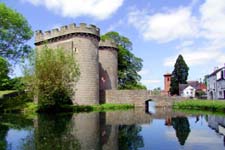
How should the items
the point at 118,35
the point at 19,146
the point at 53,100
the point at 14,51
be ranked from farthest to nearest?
1. the point at 118,35
2. the point at 14,51
3. the point at 53,100
4. the point at 19,146

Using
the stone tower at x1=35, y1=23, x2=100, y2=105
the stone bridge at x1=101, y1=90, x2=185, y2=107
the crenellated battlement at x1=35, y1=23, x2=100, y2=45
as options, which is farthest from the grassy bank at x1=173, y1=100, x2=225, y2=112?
the crenellated battlement at x1=35, y1=23, x2=100, y2=45

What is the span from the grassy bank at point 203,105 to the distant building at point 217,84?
37.6 ft

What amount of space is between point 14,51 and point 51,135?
2648 centimetres

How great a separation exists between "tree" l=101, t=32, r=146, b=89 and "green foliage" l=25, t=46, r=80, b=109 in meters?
23.8

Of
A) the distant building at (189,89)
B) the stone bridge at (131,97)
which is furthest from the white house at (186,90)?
the stone bridge at (131,97)

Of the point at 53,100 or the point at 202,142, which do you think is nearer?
the point at 202,142

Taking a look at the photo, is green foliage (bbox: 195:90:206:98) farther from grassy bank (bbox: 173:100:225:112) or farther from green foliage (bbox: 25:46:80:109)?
green foliage (bbox: 25:46:80:109)

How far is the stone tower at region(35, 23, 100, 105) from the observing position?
129ft

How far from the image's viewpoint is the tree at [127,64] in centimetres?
5675

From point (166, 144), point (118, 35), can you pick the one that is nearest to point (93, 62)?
point (118, 35)

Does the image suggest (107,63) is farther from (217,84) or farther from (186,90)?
(186,90)

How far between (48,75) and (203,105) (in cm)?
2039

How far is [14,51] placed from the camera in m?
39.4

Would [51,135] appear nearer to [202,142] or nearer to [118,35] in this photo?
[202,142]
